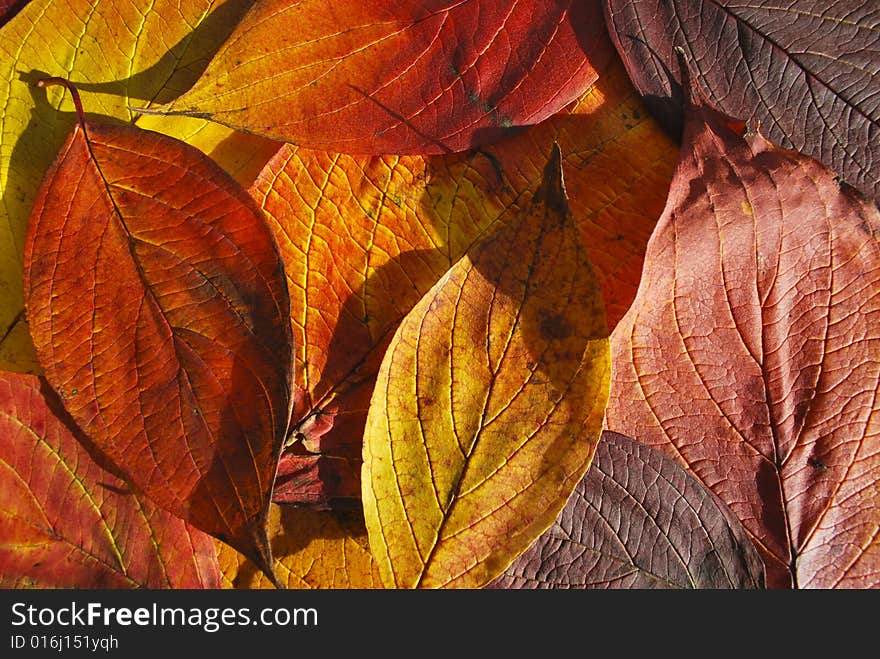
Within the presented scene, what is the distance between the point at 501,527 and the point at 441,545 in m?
0.04

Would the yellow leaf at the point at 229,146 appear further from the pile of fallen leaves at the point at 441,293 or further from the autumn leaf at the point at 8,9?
the autumn leaf at the point at 8,9

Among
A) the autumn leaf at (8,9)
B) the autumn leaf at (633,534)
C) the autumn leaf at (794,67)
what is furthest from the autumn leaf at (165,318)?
the autumn leaf at (794,67)

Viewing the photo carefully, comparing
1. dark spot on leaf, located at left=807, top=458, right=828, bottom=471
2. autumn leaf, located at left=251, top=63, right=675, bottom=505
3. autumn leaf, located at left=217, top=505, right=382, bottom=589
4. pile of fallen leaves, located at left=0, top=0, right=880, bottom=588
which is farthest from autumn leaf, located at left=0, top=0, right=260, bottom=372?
dark spot on leaf, located at left=807, top=458, right=828, bottom=471

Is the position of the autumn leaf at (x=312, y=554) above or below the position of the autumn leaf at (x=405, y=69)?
below

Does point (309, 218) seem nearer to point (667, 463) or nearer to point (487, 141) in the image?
point (487, 141)

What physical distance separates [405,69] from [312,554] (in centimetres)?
37

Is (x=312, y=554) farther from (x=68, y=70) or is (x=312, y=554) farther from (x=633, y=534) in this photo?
(x=68, y=70)

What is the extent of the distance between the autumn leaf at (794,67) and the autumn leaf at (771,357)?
47 millimetres

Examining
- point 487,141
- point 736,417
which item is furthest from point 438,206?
point 736,417

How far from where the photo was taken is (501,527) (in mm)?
537

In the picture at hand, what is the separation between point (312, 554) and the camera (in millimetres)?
577

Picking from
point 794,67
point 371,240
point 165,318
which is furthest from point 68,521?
point 794,67

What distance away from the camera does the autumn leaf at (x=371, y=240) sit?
1.90 feet

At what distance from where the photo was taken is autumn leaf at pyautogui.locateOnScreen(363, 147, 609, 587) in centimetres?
52
